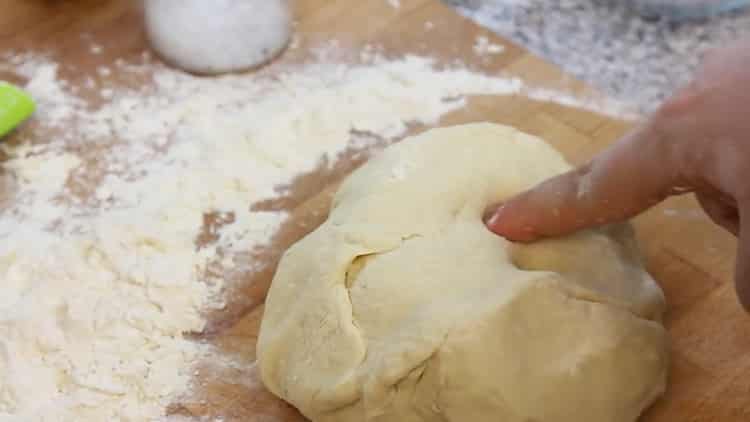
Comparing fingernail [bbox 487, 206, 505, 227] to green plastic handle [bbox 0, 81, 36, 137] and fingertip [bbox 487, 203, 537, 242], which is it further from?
green plastic handle [bbox 0, 81, 36, 137]

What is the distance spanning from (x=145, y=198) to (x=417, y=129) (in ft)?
1.42

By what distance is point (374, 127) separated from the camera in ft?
4.44

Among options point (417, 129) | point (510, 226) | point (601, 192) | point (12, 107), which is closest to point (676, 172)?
point (601, 192)

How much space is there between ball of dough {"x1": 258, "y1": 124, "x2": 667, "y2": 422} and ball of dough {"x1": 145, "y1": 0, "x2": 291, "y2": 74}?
1.50 ft

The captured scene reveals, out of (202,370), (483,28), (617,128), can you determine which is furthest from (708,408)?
(483,28)

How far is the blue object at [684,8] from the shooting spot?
5.31 feet

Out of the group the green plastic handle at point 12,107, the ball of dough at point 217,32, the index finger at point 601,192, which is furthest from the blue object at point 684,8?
the green plastic handle at point 12,107

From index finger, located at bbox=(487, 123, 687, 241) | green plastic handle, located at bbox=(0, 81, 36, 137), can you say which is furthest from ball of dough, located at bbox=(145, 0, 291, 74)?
index finger, located at bbox=(487, 123, 687, 241)

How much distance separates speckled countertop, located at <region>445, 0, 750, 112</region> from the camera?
4.98 feet

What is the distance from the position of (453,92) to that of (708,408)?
25.8 inches

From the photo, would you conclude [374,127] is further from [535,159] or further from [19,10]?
[19,10]

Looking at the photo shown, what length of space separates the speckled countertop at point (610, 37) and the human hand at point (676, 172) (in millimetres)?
571

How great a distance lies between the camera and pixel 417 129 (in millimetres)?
1358

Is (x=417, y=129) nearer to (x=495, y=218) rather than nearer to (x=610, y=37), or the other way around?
(x=495, y=218)
